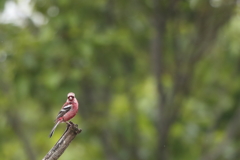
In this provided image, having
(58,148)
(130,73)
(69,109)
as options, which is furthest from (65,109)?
(130,73)

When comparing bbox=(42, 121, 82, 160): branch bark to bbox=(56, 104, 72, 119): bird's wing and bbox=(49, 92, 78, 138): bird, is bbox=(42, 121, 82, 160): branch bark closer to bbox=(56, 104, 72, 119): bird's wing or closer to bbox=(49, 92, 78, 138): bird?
bbox=(49, 92, 78, 138): bird

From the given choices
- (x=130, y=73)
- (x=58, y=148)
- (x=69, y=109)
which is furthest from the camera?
(x=130, y=73)

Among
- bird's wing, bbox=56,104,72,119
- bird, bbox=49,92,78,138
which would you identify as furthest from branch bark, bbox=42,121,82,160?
bird's wing, bbox=56,104,72,119

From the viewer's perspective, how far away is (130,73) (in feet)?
64.4

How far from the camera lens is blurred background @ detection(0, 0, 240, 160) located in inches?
635

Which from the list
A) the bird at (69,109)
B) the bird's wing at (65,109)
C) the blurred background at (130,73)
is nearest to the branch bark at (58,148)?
the bird at (69,109)

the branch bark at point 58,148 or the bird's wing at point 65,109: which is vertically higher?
the bird's wing at point 65,109

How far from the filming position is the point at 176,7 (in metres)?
16.7

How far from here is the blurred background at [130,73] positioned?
1612 cm

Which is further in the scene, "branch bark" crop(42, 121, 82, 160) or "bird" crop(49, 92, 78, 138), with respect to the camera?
"bird" crop(49, 92, 78, 138)

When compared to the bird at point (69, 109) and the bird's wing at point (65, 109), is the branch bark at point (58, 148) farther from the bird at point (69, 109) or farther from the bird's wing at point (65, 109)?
the bird's wing at point (65, 109)

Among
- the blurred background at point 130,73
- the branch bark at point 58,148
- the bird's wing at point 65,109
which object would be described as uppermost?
the blurred background at point 130,73

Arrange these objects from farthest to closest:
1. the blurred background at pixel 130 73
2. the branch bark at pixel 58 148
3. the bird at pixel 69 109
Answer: the blurred background at pixel 130 73
the bird at pixel 69 109
the branch bark at pixel 58 148

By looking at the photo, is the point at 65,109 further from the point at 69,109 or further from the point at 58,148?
the point at 58,148
